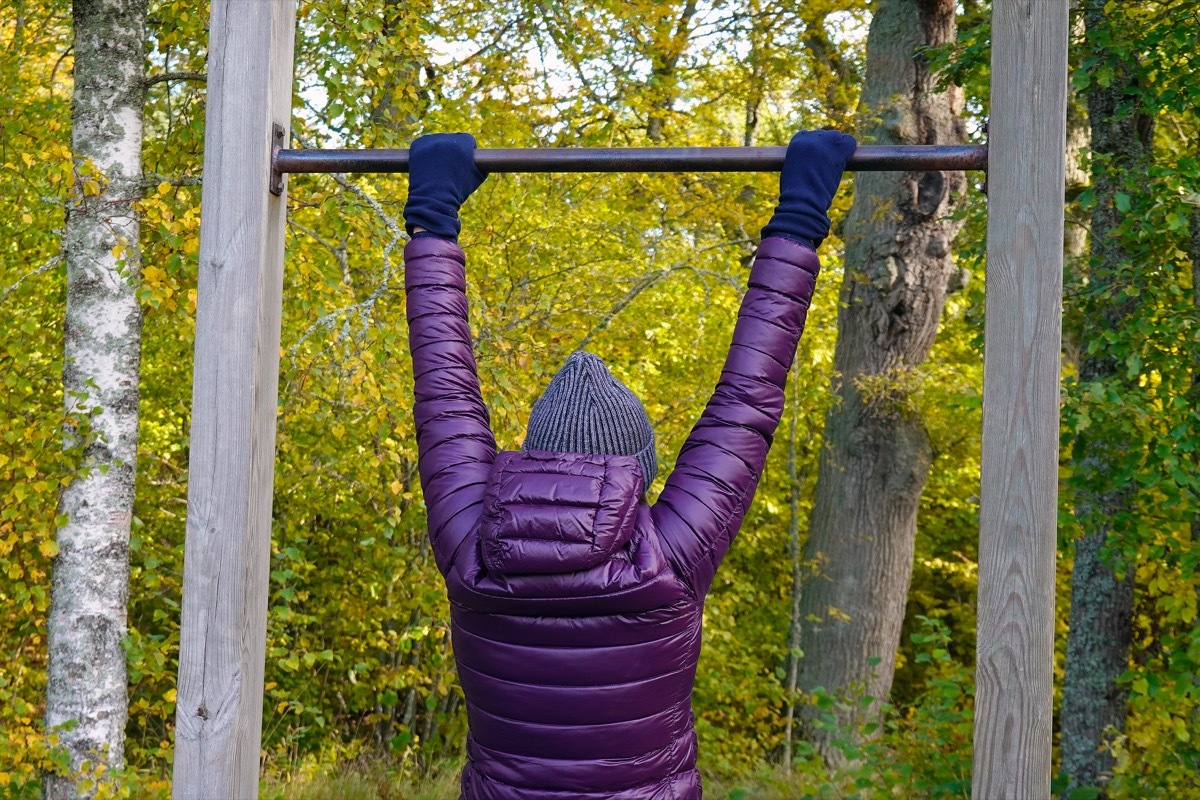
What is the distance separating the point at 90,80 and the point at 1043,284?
3832 mm

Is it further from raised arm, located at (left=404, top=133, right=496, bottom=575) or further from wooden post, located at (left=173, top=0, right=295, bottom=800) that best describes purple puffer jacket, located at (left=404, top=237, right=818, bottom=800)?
wooden post, located at (left=173, top=0, right=295, bottom=800)

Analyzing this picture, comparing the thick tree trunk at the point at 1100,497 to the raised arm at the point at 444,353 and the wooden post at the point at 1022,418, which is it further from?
the raised arm at the point at 444,353

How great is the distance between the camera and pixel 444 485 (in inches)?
70.1

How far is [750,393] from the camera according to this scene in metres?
1.75

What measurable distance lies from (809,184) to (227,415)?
115cm

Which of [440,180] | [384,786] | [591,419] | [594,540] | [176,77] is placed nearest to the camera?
[594,540]

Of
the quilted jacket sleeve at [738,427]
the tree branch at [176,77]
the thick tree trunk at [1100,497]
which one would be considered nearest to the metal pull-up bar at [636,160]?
the quilted jacket sleeve at [738,427]

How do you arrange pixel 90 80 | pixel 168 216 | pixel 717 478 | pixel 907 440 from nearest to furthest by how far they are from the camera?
1. pixel 717 478
2. pixel 168 216
3. pixel 90 80
4. pixel 907 440

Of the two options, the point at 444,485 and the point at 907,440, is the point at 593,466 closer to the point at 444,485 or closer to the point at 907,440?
the point at 444,485

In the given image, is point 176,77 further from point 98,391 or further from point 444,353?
point 444,353

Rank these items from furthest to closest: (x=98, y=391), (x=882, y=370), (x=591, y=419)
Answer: (x=882, y=370)
(x=98, y=391)
(x=591, y=419)

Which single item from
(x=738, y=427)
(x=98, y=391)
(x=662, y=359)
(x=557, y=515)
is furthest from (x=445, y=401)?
(x=662, y=359)

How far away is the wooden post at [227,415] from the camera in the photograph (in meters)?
2.04

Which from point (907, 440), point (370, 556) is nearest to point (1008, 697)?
point (370, 556)
